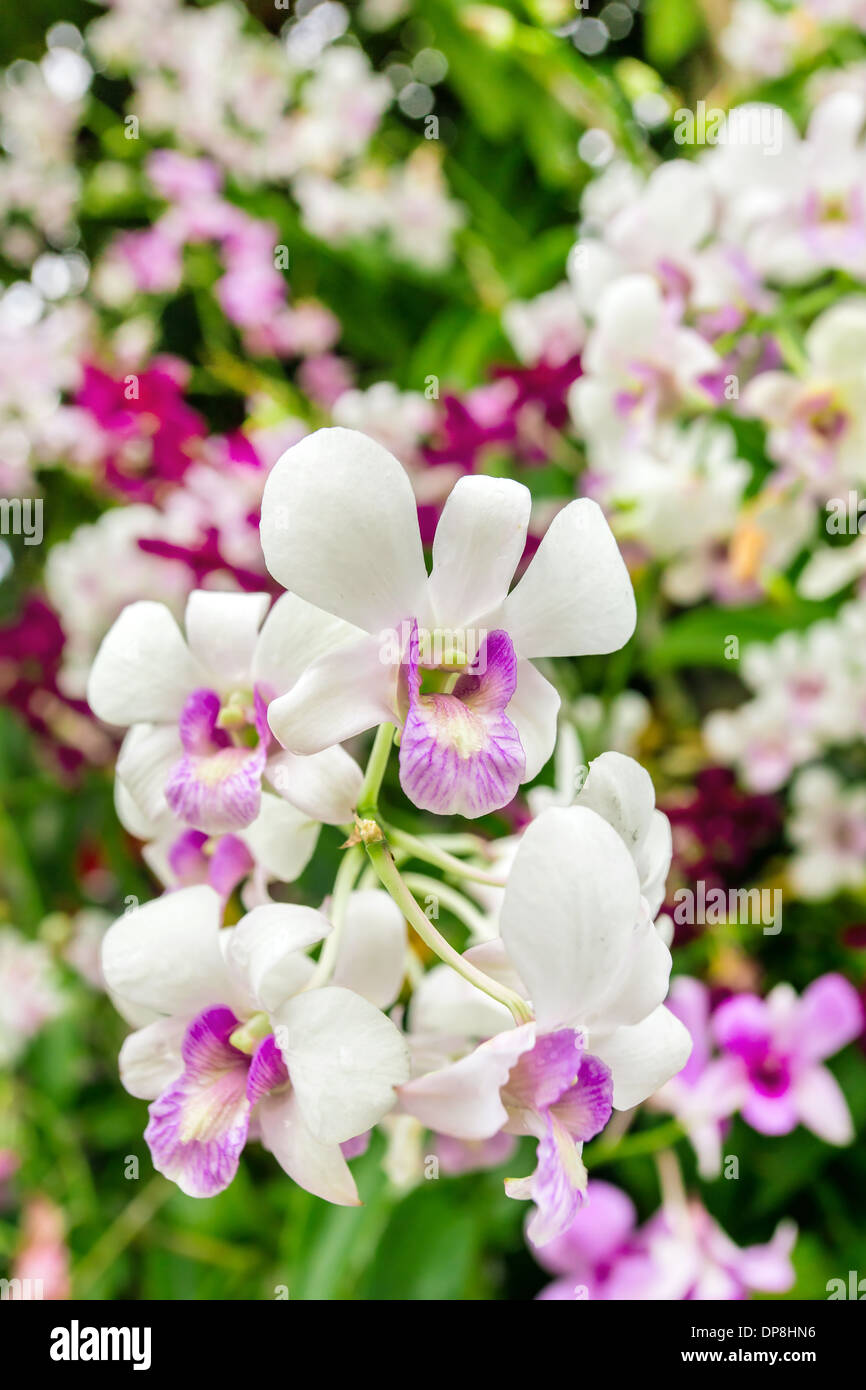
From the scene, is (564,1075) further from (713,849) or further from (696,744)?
(696,744)

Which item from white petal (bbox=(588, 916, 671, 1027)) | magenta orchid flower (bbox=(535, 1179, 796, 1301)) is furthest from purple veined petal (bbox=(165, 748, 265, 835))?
magenta orchid flower (bbox=(535, 1179, 796, 1301))

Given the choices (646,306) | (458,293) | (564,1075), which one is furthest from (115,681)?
(458,293)

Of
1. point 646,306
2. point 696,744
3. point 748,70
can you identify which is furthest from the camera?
point 748,70

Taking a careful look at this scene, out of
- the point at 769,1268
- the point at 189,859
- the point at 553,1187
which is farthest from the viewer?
the point at 769,1268

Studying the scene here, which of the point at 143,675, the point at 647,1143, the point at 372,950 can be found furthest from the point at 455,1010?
the point at 647,1143

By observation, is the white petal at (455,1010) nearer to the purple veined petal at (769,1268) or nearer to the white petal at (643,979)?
the white petal at (643,979)

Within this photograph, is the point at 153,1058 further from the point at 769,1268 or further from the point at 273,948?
the point at 769,1268
